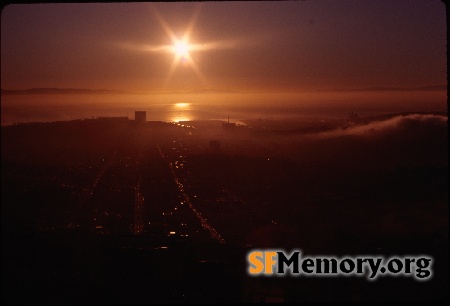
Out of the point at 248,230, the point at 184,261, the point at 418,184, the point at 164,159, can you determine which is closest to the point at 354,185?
the point at 418,184

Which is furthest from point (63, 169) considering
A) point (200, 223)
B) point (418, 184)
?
point (418, 184)

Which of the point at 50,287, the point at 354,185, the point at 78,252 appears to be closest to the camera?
the point at 50,287

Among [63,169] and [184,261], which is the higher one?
[63,169]

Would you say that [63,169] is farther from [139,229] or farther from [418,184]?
[418,184]

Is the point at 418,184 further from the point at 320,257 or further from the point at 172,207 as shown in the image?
the point at 320,257

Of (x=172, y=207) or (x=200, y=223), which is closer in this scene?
(x=200, y=223)

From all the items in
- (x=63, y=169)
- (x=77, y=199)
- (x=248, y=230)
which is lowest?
(x=248, y=230)

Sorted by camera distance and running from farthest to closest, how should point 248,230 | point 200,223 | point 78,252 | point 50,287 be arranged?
point 200,223
point 248,230
point 78,252
point 50,287
